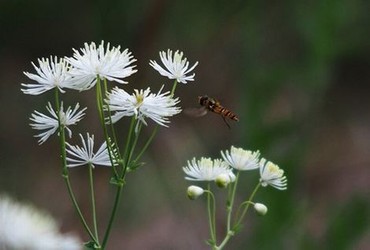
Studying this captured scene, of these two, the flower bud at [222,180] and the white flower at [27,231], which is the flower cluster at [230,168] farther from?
the white flower at [27,231]

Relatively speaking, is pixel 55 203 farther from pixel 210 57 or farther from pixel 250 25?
pixel 250 25

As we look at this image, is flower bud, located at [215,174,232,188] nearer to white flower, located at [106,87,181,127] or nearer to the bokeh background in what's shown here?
white flower, located at [106,87,181,127]

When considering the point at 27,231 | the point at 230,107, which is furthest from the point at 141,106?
the point at 230,107

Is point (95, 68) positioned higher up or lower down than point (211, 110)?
lower down

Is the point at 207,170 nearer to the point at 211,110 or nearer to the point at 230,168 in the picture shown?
the point at 230,168

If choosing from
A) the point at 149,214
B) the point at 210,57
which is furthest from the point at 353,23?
the point at 149,214

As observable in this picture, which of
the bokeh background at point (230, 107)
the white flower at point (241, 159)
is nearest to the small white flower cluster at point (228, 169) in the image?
the white flower at point (241, 159)
